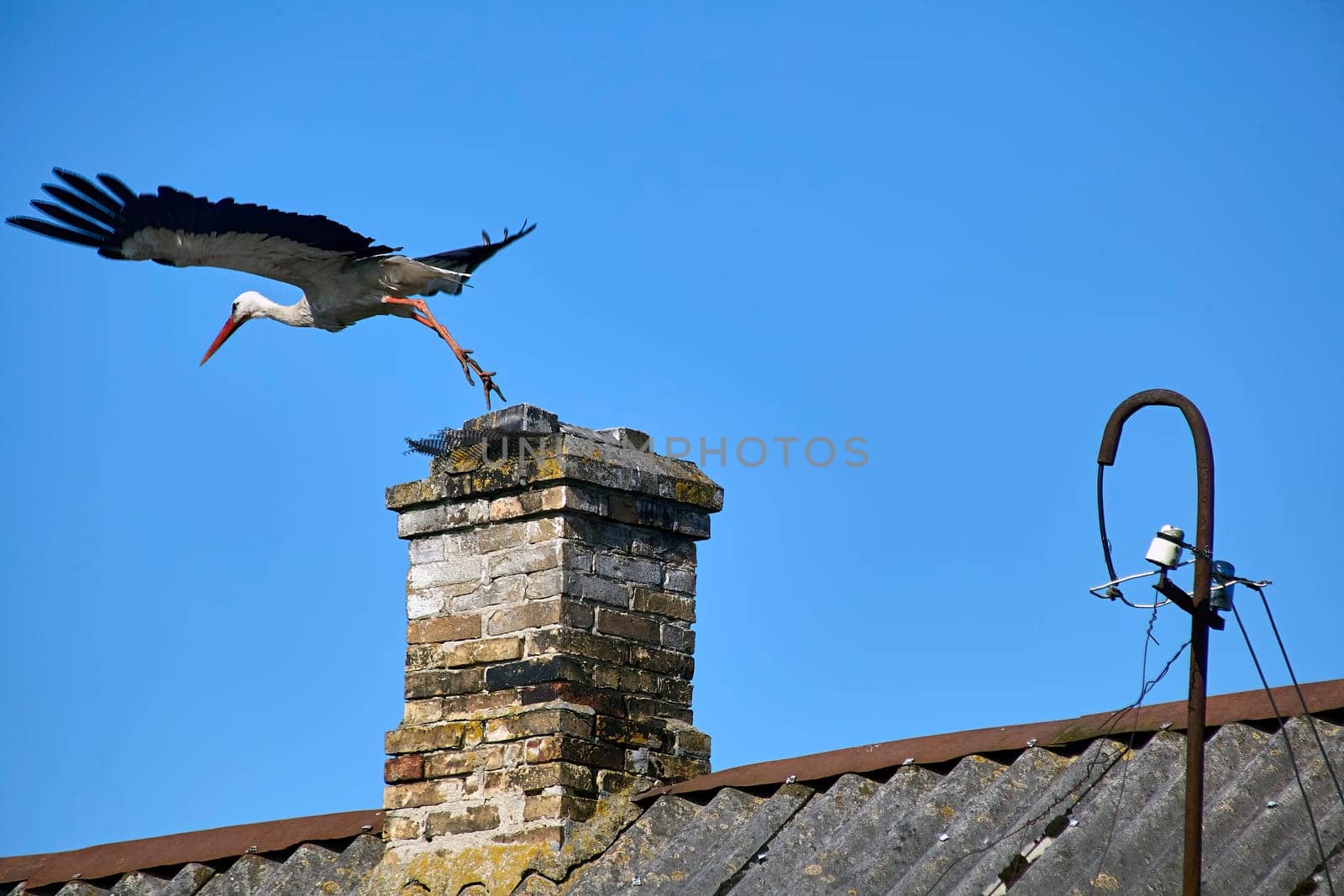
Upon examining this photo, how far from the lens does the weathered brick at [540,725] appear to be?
5.49 m

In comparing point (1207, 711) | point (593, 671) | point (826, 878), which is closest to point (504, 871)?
point (593, 671)

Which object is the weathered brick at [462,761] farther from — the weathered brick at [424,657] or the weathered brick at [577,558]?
the weathered brick at [577,558]

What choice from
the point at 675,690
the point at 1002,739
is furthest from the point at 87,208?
the point at 1002,739

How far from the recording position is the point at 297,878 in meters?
6.25

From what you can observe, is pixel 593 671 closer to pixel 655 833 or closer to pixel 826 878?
pixel 655 833

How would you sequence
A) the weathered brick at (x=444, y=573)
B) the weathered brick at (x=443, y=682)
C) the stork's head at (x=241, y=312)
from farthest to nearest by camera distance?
1. the stork's head at (x=241, y=312)
2. the weathered brick at (x=444, y=573)
3. the weathered brick at (x=443, y=682)

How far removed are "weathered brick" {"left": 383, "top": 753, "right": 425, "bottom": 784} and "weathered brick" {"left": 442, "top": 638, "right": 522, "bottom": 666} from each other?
348mm

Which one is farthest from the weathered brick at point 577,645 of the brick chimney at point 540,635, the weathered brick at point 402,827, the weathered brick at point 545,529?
the weathered brick at point 402,827

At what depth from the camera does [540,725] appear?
5516 millimetres

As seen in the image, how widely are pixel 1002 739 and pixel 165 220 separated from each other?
4.11m

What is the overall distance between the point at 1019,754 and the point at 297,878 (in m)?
2.85

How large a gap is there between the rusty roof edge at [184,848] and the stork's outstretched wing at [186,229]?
2.44m

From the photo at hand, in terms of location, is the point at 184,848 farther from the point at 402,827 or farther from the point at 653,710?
the point at 653,710

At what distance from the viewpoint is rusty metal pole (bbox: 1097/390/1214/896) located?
3393 mm
